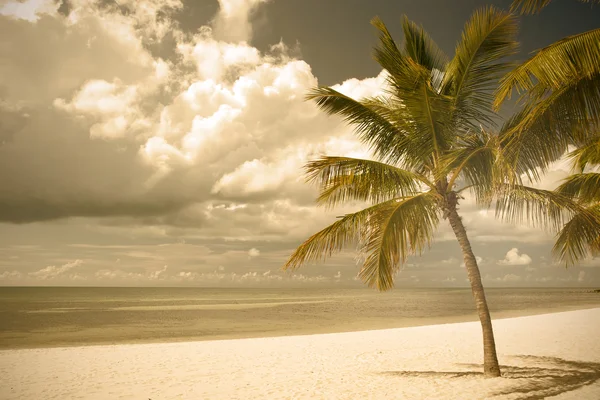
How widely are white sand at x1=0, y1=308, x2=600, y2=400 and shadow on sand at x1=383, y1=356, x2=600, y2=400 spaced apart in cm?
2

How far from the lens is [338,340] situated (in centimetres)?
1474

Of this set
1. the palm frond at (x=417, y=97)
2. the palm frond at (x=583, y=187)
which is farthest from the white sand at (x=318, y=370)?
the palm frond at (x=417, y=97)

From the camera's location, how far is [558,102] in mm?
5777

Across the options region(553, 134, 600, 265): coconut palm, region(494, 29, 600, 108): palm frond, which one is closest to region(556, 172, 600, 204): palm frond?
region(553, 134, 600, 265): coconut palm

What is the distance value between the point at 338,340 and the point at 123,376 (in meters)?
7.85

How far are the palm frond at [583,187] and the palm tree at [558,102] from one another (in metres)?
1.16

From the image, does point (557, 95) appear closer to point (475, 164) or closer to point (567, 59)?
point (567, 59)

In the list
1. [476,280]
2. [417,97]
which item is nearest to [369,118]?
[417,97]

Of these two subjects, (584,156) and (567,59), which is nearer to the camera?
(567,59)

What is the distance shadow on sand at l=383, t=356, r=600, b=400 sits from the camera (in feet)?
21.8

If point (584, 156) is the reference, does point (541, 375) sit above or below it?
below

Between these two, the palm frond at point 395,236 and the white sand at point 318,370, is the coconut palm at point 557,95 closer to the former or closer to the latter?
the palm frond at point 395,236

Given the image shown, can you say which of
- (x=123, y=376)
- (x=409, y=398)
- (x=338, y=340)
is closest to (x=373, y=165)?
(x=409, y=398)

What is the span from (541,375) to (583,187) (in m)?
4.41
